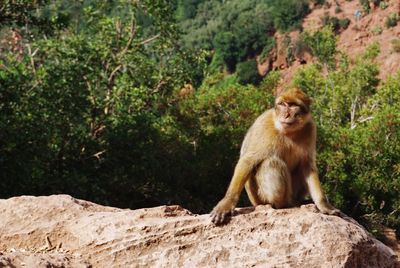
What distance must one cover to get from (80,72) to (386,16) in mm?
70901

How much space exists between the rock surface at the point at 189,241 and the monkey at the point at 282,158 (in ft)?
1.56

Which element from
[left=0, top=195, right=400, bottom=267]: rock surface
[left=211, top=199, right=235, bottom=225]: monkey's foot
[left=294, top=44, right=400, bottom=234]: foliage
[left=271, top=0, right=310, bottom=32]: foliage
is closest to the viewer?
[left=0, top=195, right=400, bottom=267]: rock surface

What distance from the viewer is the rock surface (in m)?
5.13

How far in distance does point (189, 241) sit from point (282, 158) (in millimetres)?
1591

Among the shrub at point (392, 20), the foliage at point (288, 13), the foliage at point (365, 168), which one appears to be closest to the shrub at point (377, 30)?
the shrub at point (392, 20)

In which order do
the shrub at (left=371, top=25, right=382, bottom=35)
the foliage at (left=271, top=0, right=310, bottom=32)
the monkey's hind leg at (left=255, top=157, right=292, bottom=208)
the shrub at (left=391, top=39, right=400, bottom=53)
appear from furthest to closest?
the foliage at (left=271, top=0, right=310, bottom=32), the shrub at (left=371, top=25, right=382, bottom=35), the shrub at (left=391, top=39, right=400, bottom=53), the monkey's hind leg at (left=255, top=157, right=292, bottom=208)

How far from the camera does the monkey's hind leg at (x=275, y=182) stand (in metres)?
6.38

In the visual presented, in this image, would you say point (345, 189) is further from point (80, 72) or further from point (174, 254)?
point (174, 254)

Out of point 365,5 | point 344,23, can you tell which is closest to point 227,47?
point 344,23

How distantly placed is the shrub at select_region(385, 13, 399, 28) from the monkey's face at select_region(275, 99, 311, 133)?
250 ft

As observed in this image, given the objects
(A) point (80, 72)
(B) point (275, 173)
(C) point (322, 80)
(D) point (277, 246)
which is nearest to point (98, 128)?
(A) point (80, 72)

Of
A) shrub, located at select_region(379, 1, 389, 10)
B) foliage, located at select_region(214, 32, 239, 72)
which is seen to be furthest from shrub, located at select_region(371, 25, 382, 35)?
foliage, located at select_region(214, 32, 239, 72)

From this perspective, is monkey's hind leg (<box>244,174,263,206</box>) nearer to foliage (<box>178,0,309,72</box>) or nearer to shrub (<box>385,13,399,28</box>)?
foliage (<box>178,0,309,72</box>)

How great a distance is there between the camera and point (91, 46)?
1650cm
